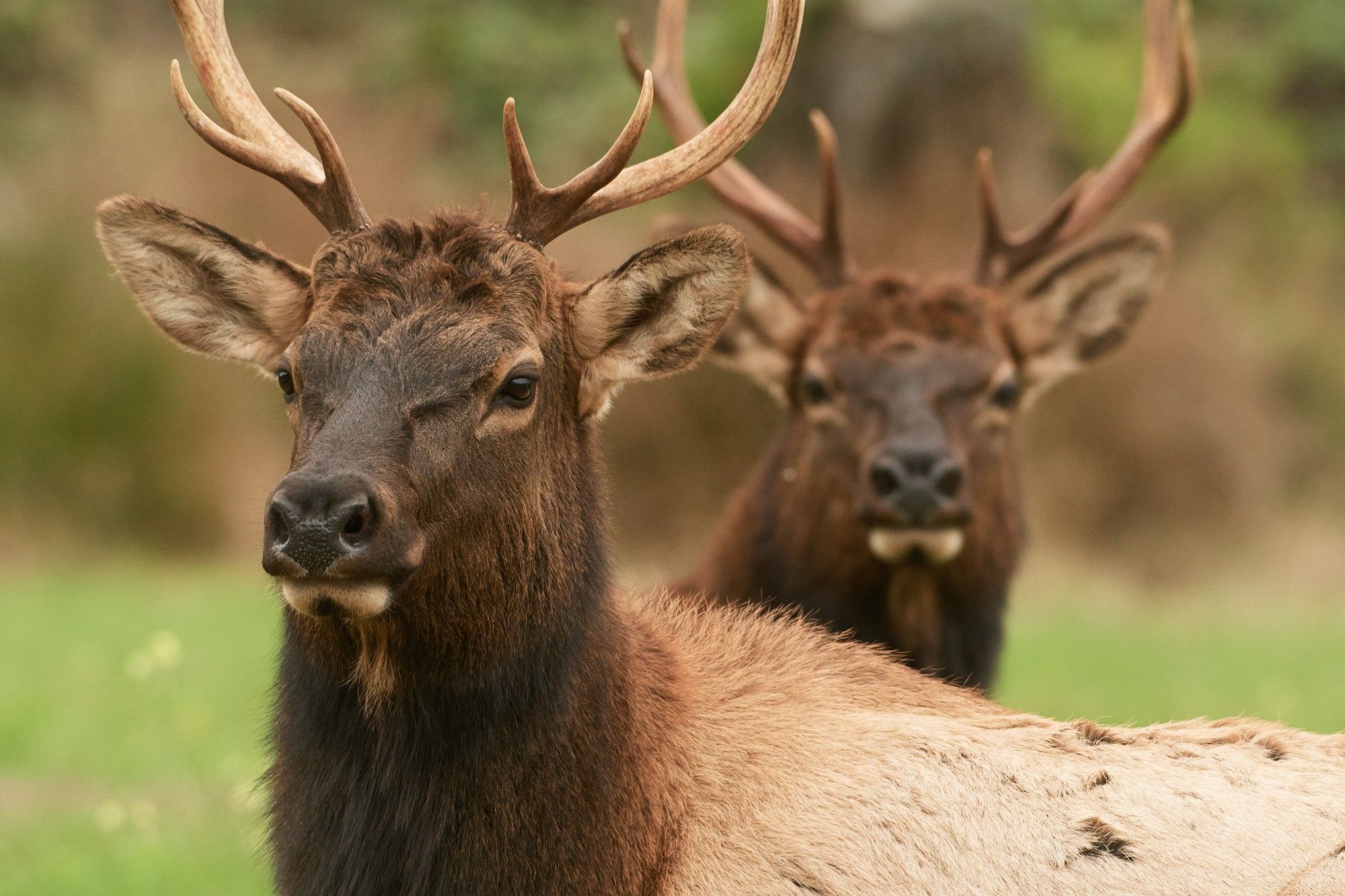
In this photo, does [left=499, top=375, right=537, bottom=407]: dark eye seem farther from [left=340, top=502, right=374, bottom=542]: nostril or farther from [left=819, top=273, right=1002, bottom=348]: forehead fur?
[left=819, top=273, right=1002, bottom=348]: forehead fur

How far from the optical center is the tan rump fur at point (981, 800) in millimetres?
4895

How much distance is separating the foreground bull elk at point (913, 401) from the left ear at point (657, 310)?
2.61 metres

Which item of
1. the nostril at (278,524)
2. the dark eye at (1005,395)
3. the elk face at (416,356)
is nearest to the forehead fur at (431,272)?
the elk face at (416,356)

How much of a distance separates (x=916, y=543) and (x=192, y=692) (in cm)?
628

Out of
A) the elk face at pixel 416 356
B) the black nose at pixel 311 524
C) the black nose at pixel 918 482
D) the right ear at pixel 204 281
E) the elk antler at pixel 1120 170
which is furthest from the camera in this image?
the elk antler at pixel 1120 170

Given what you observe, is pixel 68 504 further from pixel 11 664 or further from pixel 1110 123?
pixel 1110 123

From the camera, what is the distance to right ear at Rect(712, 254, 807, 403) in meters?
9.14

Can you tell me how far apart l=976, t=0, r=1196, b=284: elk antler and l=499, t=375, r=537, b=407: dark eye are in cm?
480

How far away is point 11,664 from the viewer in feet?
42.0

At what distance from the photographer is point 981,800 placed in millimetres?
5062

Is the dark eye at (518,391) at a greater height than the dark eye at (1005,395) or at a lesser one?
lesser

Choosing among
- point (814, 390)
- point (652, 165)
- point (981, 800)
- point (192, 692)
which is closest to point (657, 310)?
point (652, 165)

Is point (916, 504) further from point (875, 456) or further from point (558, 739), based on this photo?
point (558, 739)

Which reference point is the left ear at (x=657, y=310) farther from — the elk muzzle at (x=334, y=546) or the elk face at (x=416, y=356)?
the elk muzzle at (x=334, y=546)
